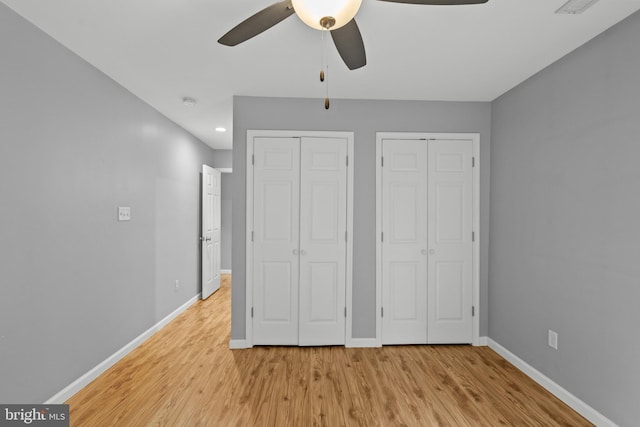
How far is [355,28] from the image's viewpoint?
4.86ft

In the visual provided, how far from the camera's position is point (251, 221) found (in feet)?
10.3

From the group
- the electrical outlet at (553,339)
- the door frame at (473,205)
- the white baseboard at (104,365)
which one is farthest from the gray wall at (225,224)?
the electrical outlet at (553,339)

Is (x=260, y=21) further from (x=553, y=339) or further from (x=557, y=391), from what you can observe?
(x=557, y=391)

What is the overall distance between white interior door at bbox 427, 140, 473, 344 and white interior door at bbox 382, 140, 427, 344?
0.08m

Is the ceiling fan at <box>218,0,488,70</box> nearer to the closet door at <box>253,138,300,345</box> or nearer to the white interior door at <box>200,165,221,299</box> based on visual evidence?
the closet door at <box>253,138,300,345</box>

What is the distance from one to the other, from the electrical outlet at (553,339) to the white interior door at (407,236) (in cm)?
106

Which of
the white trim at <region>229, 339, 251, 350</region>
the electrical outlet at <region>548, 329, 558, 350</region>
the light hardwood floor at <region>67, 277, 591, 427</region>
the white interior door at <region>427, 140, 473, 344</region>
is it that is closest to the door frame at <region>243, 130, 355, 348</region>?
the white trim at <region>229, 339, 251, 350</region>

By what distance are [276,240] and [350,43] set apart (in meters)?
2.05

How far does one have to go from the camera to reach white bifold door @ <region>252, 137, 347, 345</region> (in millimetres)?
3146

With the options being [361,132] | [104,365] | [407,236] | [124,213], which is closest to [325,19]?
[361,132]

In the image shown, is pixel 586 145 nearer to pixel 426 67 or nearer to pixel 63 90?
pixel 426 67

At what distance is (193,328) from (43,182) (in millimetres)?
2247

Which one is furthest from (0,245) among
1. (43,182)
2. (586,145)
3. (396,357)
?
(586,145)

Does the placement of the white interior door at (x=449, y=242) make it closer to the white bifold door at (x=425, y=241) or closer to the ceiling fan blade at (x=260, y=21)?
the white bifold door at (x=425, y=241)
